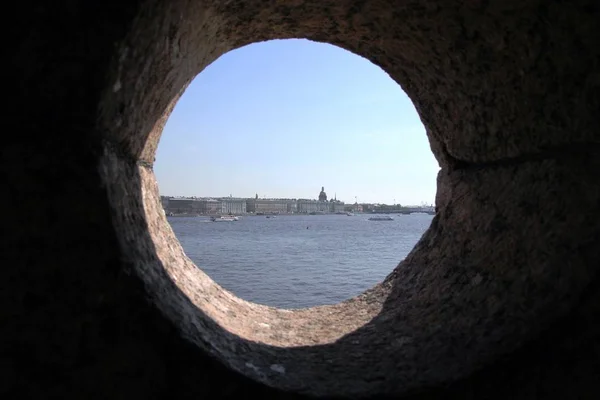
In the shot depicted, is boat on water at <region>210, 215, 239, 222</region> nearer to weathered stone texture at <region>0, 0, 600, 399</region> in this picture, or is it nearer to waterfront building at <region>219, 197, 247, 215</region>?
waterfront building at <region>219, 197, 247, 215</region>

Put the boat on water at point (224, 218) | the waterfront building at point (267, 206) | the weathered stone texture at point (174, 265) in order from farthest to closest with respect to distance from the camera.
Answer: the waterfront building at point (267, 206) → the boat on water at point (224, 218) → the weathered stone texture at point (174, 265)

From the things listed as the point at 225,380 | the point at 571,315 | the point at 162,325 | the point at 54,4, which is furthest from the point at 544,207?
the point at 54,4

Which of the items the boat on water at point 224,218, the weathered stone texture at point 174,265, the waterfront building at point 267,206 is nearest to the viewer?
the weathered stone texture at point 174,265

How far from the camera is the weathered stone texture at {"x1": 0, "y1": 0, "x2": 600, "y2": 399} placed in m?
1.20

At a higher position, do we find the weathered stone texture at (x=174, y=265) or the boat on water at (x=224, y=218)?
the weathered stone texture at (x=174, y=265)

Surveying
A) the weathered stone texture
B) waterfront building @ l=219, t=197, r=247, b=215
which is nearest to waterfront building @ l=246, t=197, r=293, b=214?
waterfront building @ l=219, t=197, r=247, b=215

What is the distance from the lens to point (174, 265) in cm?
211

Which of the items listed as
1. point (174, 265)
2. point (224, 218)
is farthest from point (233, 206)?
point (174, 265)

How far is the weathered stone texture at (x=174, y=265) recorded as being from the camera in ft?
3.94

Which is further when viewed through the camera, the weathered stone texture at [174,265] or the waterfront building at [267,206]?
the waterfront building at [267,206]

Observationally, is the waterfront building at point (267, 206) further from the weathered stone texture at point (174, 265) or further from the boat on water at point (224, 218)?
the weathered stone texture at point (174, 265)

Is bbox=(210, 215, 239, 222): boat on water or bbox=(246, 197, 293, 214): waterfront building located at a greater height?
bbox=(246, 197, 293, 214): waterfront building

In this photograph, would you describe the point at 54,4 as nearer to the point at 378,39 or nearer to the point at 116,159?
the point at 116,159

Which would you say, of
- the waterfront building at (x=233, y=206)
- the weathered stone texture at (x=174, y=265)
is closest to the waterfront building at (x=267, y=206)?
the waterfront building at (x=233, y=206)
